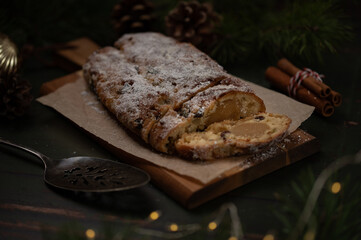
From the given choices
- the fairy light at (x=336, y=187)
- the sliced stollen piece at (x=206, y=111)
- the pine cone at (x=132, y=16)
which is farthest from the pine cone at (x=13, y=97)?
the fairy light at (x=336, y=187)

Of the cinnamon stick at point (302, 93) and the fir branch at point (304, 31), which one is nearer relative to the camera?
the cinnamon stick at point (302, 93)

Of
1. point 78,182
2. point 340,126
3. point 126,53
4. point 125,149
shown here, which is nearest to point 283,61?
point 340,126

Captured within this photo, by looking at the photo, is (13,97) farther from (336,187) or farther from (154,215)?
(336,187)

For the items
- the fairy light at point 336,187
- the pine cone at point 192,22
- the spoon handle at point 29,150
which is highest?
the pine cone at point 192,22

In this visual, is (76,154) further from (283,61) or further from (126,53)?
(283,61)

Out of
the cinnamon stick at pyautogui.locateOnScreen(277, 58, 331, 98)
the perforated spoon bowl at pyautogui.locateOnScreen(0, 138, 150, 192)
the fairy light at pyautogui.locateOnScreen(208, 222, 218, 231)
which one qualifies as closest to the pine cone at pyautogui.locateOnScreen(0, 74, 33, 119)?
the perforated spoon bowl at pyautogui.locateOnScreen(0, 138, 150, 192)

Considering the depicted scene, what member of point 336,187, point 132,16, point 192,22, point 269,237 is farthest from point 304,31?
point 269,237

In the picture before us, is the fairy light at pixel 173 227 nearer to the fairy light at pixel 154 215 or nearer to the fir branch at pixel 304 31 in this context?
the fairy light at pixel 154 215
